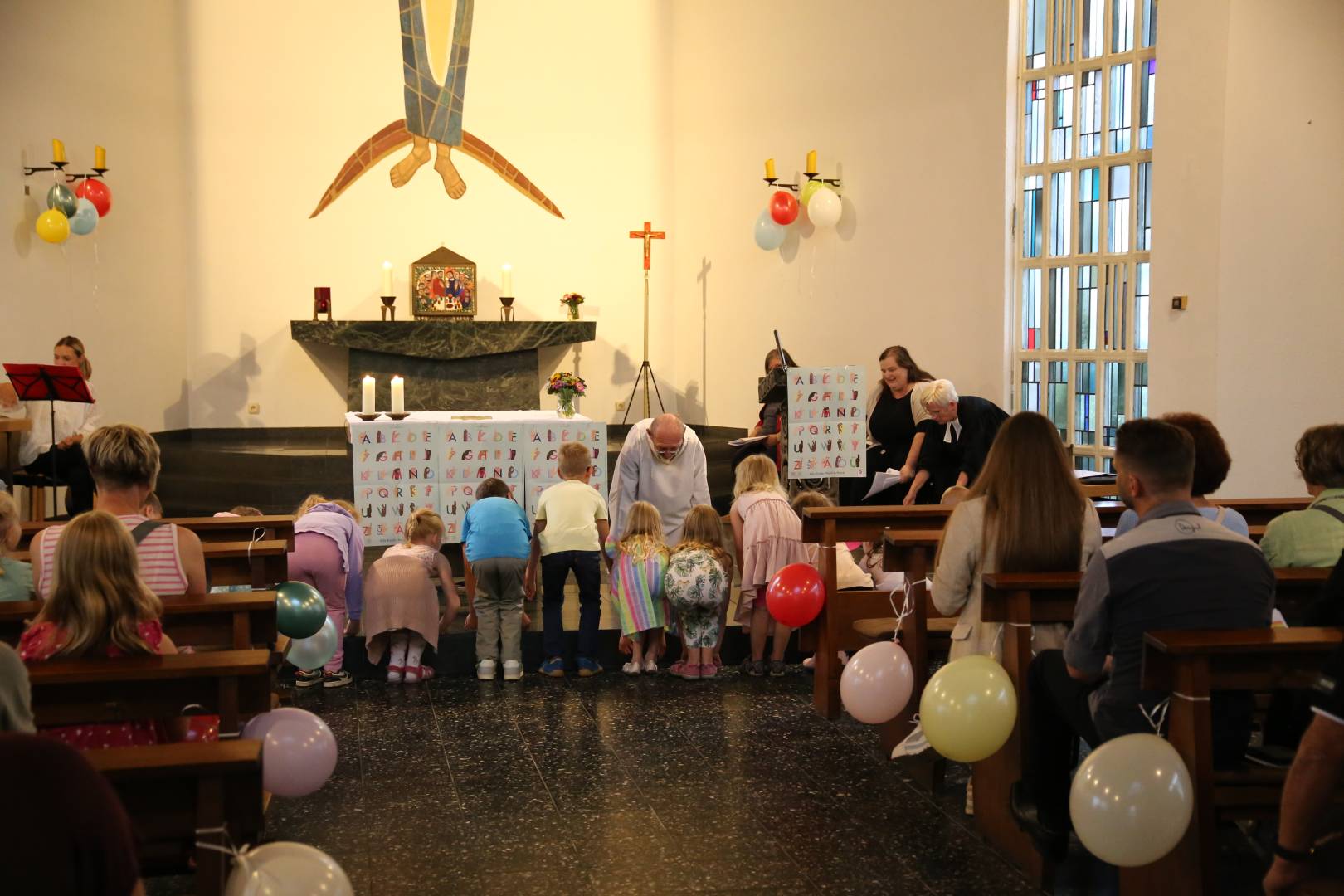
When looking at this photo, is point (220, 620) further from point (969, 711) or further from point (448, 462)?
point (448, 462)

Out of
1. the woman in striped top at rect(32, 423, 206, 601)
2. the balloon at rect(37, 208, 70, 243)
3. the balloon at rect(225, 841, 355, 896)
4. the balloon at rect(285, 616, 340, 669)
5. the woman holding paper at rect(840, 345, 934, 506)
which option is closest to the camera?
the balloon at rect(225, 841, 355, 896)

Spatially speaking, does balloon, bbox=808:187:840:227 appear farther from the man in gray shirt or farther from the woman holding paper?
the man in gray shirt

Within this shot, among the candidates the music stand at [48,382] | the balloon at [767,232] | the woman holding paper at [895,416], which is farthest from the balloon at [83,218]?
the woman holding paper at [895,416]

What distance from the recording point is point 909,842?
3941 mm

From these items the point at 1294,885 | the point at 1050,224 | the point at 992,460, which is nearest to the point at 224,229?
the point at 1050,224

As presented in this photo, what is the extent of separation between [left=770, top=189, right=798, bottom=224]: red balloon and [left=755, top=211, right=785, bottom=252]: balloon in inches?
3.1

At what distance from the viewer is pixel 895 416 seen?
793cm

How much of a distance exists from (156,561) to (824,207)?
22.8ft

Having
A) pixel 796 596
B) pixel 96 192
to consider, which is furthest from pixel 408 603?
pixel 96 192

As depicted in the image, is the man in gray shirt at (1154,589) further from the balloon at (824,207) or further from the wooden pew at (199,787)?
the balloon at (824,207)

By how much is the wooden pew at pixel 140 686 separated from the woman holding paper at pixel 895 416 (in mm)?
4897

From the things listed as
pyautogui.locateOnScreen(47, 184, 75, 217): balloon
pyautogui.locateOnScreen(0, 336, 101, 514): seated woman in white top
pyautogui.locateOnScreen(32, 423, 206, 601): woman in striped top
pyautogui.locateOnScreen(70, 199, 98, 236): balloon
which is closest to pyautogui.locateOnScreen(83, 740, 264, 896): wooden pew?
pyautogui.locateOnScreen(32, 423, 206, 601): woman in striped top

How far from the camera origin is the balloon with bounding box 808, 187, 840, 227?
9.95 m

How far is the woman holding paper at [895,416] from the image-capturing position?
7.55m
